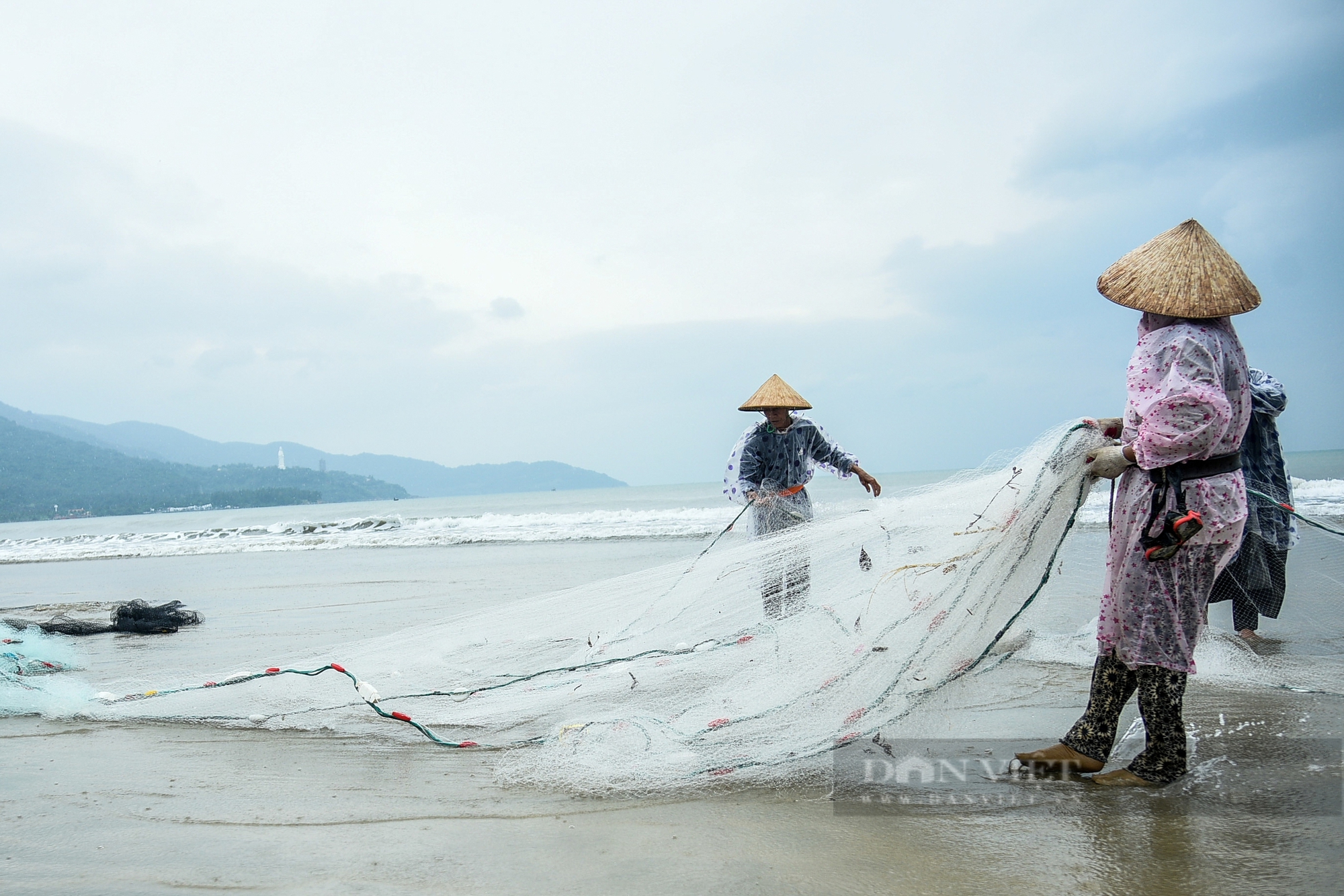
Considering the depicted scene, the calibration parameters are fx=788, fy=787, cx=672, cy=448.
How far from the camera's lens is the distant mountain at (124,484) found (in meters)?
80.4

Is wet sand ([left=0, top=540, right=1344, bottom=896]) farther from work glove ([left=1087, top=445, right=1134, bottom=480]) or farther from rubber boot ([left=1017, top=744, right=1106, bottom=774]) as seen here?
work glove ([left=1087, top=445, right=1134, bottom=480])

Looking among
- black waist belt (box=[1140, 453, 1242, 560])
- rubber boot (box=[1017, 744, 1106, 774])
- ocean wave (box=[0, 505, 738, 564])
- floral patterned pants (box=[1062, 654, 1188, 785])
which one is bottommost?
ocean wave (box=[0, 505, 738, 564])

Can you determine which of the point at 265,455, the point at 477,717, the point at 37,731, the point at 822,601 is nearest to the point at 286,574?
the point at 37,731

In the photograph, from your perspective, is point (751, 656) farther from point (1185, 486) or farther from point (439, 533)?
point (439, 533)

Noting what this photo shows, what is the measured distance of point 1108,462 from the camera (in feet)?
7.69

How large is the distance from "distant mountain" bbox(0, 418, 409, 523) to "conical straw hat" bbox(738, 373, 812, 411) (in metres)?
87.3

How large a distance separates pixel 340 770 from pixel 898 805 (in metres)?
1.92

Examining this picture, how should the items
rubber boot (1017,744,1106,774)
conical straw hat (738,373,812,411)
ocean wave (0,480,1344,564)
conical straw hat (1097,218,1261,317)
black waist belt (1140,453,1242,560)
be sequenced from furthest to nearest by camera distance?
ocean wave (0,480,1344,564)
conical straw hat (738,373,812,411)
rubber boot (1017,744,1106,774)
conical straw hat (1097,218,1261,317)
black waist belt (1140,453,1242,560)

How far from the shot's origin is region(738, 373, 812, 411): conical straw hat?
14.3 feet

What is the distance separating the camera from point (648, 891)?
183 cm

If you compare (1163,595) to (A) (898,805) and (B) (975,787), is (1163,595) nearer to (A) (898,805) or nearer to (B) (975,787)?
(B) (975,787)

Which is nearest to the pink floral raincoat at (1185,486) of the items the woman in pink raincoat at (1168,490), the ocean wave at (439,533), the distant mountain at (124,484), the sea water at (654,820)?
the woman in pink raincoat at (1168,490)

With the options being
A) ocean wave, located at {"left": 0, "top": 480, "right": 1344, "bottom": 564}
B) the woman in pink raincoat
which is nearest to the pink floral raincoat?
the woman in pink raincoat

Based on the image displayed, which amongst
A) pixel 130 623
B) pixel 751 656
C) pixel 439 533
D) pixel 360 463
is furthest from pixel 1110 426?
pixel 360 463
